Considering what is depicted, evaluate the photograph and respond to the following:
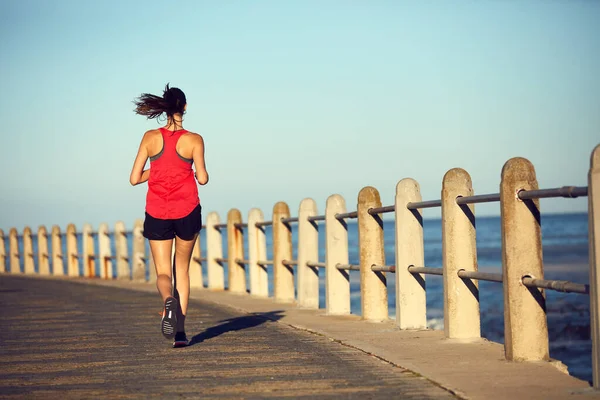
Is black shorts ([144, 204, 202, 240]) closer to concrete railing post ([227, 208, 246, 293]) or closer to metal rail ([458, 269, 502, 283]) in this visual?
metal rail ([458, 269, 502, 283])

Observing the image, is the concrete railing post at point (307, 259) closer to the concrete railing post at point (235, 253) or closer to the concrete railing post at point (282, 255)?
the concrete railing post at point (282, 255)

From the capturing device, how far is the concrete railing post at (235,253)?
17375 millimetres

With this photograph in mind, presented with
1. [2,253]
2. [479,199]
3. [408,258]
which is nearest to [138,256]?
[2,253]

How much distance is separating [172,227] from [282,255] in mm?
6439

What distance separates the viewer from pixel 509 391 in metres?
6.01

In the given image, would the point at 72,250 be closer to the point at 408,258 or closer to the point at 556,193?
the point at 408,258

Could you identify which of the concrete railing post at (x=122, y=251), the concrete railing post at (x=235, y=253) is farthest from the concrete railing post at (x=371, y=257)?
the concrete railing post at (x=122, y=251)

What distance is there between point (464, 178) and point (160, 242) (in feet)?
8.57

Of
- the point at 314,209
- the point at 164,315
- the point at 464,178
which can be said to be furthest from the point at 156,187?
the point at 314,209

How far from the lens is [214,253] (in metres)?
18.9

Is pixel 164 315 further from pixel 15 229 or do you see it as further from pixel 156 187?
pixel 15 229

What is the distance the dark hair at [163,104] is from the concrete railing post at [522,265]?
300 cm

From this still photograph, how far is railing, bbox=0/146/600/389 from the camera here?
7090 mm

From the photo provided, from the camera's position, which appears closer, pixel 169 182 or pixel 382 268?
pixel 169 182
